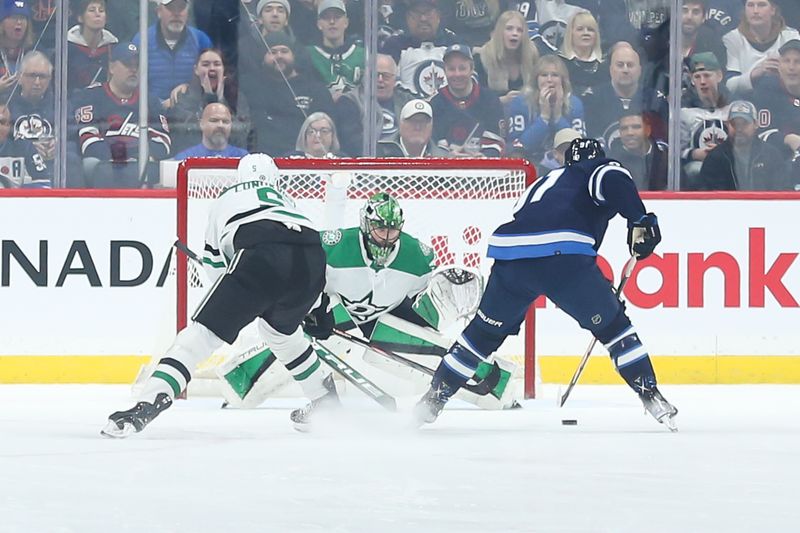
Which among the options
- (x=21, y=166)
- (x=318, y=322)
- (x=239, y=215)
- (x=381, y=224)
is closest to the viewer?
(x=239, y=215)

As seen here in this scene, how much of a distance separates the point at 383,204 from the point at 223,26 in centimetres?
186

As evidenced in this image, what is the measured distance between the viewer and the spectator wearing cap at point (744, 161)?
22.3 ft

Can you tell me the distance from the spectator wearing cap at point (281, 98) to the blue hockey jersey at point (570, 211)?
7.10 ft

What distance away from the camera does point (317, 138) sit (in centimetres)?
691

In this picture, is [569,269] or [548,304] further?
[548,304]

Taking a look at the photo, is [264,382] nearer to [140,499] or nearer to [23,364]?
[23,364]

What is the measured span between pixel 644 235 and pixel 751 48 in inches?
98.2

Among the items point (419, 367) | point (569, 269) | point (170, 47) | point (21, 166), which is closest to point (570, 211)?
point (569, 269)

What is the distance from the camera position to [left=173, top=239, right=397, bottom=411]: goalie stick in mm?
5465

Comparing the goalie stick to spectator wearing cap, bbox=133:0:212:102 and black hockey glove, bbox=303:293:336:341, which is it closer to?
black hockey glove, bbox=303:293:336:341

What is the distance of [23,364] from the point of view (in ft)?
21.0

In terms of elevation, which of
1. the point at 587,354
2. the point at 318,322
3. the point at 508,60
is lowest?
the point at 587,354

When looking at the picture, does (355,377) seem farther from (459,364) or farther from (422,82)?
(422,82)

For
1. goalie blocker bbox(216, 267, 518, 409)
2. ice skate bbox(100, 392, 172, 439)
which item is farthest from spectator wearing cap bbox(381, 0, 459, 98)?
ice skate bbox(100, 392, 172, 439)
